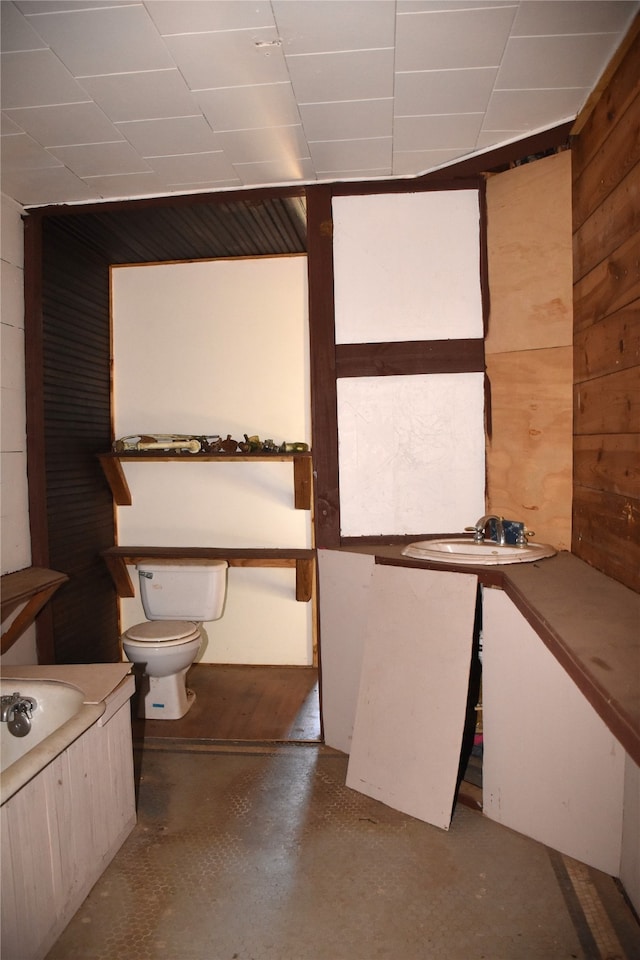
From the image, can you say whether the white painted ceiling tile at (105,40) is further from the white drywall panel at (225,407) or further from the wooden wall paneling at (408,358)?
the white drywall panel at (225,407)

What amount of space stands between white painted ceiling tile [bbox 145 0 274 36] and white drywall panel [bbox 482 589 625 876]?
185 cm

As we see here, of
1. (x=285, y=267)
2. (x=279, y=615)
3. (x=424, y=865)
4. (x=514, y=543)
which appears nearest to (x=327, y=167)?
(x=285, y=267)

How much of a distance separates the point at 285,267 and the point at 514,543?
204cm

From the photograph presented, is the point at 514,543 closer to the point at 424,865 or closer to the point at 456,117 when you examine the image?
the point at 424,865

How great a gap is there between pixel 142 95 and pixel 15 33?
41cm

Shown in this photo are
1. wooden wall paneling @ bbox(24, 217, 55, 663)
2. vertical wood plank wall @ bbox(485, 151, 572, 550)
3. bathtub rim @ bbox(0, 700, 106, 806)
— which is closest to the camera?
bathtub rim @ bbox(0, 700, 106, 806)

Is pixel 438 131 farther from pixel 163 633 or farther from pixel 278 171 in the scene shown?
pixel 163 633

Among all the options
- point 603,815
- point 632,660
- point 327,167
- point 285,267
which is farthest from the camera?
point 285,267

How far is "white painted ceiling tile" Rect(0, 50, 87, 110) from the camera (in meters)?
1.72

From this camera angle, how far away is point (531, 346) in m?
2.38

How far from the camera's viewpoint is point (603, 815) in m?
1.78

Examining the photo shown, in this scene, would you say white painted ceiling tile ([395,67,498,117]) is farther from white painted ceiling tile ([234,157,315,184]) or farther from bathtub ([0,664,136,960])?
bathtub ([0,664,136,960])

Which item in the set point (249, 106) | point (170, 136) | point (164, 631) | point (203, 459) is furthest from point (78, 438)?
point (249, 106)

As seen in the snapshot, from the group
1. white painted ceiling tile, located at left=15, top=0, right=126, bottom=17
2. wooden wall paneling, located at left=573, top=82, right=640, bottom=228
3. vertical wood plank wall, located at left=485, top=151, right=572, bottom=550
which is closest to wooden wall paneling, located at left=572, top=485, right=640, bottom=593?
vertical wood plank wall, located at left=485, top=151, right=572, bottom=550
